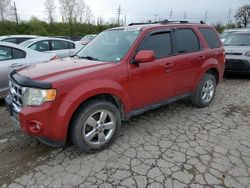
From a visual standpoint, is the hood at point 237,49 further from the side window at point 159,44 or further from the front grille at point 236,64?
the side window at point 159,44

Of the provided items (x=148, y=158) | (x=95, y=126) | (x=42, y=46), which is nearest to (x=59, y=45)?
(x=42, y=46)

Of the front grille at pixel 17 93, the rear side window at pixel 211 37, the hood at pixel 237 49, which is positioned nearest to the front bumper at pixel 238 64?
the hood at pixel 237 49

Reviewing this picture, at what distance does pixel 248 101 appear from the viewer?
222 inches

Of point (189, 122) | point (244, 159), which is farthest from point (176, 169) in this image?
point (189, 122)

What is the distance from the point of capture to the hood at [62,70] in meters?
3.00

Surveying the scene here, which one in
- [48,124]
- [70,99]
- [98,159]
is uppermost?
[70,99]

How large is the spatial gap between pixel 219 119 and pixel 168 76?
54.8 inches

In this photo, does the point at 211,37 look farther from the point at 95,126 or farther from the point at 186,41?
the point at 95,126

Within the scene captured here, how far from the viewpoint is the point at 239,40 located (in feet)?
29.3

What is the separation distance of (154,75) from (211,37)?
87.5 inches

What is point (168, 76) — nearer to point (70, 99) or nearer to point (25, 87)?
point (70, 99)

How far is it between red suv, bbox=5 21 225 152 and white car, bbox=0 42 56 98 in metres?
1.89

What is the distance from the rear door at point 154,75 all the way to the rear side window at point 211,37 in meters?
1.22

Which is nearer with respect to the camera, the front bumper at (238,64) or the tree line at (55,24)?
the front bumper at (238,64)
